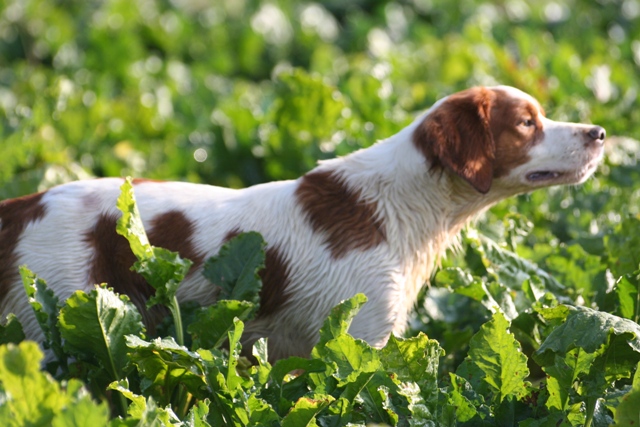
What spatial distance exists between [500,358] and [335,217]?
1.05 metres

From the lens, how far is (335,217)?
473 cm

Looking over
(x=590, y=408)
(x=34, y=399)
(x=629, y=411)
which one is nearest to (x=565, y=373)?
(x=590, y=408)

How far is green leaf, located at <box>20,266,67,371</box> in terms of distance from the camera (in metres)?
4.25

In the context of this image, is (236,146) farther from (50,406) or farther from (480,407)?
(50,406)

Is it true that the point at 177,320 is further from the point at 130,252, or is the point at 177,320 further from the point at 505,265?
the point at 505,265

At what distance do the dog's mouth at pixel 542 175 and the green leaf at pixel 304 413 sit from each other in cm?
167

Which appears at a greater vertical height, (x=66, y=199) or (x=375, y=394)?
(x=66, y=199)

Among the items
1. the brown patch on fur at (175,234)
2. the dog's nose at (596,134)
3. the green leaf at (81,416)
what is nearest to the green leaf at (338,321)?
the brown patch on fur at (175,234)

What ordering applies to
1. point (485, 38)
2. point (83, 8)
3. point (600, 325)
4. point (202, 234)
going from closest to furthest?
point (600, 325), point (202, 234), point (485, 38), point (83, 8)

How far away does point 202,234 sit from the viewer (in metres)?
4.72

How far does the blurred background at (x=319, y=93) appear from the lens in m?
5.69

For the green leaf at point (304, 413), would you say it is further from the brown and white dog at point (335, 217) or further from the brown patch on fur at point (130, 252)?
the brown patch on fur at point (130, 252)

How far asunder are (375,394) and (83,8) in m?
10.2

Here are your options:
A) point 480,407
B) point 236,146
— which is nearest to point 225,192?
point 480,407
